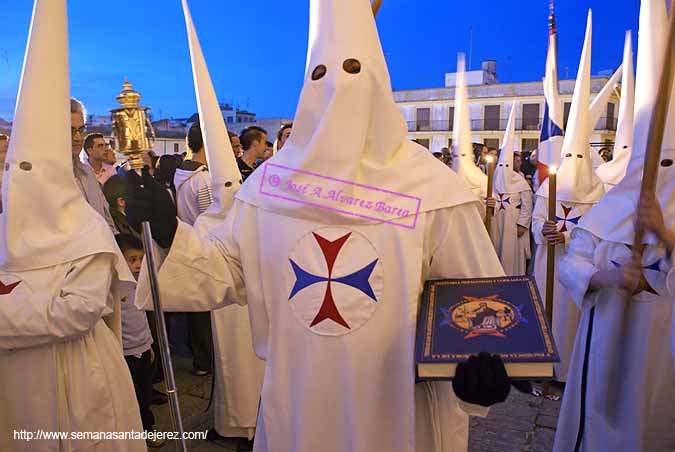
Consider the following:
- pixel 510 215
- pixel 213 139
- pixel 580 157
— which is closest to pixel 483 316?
pixel 213 139

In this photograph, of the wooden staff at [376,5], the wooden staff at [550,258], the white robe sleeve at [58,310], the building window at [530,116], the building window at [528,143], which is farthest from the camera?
the building window at [528,143]

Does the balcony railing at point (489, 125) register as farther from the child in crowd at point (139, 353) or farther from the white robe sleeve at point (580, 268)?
the child in crowd at point (139, 353)

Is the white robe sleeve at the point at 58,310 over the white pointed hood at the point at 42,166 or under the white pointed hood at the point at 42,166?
under

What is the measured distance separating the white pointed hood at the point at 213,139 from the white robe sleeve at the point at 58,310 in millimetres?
1410

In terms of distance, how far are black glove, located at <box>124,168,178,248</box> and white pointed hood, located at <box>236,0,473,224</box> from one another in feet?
1.46

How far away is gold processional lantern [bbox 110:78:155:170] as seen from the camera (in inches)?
85.0

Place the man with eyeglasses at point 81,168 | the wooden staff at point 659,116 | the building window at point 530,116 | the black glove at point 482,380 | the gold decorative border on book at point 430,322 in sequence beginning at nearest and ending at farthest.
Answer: the black glove at point 482,380
the gold decorative border on book at point 430,322
the wooden staff at point 659,116
the man with eyeglasses at point 81,168
the building window at point 530,116

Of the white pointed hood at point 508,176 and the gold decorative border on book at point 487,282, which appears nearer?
the gold decorative border on book at point 487,282

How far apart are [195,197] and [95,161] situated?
1.54 metres

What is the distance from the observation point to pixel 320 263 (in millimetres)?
2359

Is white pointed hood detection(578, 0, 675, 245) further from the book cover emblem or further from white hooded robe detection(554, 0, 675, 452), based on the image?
the book cover emblem

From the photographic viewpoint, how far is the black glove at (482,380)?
188cm

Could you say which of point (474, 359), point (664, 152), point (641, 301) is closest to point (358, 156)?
point (474, 359)

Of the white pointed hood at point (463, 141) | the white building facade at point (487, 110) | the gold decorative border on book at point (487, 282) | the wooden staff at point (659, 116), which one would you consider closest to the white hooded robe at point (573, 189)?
the white pointed hood at point (463, 141)
